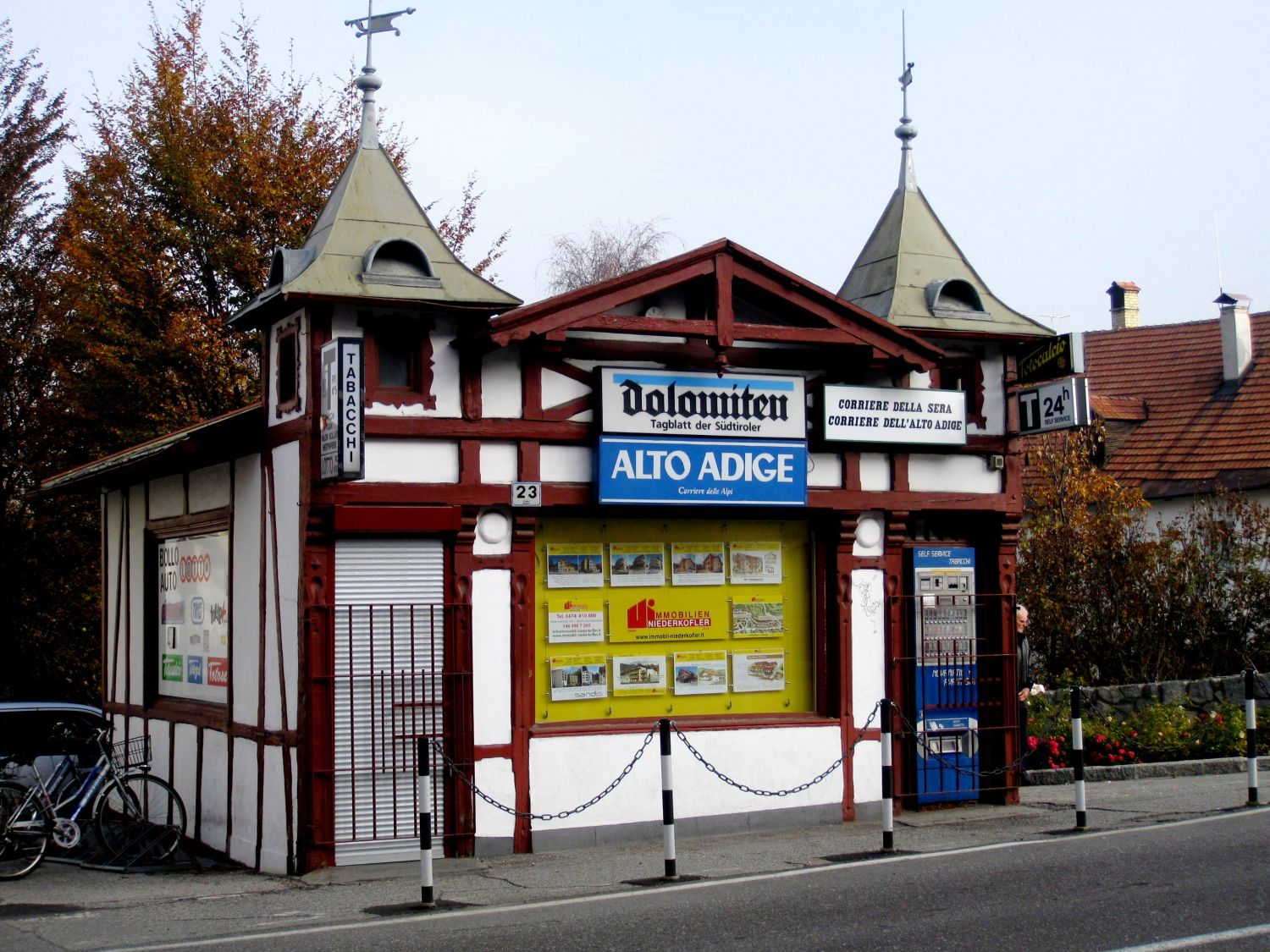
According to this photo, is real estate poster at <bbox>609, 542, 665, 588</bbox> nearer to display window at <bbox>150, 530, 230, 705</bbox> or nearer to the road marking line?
display window at <bbox>150, 530, 230, 705</bbox>

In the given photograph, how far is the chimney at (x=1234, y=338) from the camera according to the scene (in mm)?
32281

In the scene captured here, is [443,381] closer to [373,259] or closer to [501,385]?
[501,385]

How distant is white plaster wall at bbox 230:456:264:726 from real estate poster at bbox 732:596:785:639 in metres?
4.32

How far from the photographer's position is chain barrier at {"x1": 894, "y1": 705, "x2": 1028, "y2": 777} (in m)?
14.5

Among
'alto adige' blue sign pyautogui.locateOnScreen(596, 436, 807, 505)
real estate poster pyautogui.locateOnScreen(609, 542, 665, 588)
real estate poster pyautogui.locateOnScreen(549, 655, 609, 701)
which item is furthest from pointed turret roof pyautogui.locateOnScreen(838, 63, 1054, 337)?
real estate poster pyautogui.locateOnScreen(549, 655, 609, 701)

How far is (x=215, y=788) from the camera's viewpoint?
1394cm

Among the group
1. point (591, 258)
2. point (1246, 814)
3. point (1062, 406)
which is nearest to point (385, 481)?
point (1062, 406)

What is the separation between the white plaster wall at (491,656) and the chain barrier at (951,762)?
3918 mm

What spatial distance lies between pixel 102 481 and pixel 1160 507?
21105 millimetres

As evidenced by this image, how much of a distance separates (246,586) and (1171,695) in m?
12.4

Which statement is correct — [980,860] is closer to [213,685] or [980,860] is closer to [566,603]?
[566,603]

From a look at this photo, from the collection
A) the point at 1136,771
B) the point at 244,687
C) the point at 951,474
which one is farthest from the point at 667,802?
the point at 1136,771

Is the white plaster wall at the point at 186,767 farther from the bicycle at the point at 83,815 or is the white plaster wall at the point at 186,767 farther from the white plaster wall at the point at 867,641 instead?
the white plaster wall at the point at 867,641

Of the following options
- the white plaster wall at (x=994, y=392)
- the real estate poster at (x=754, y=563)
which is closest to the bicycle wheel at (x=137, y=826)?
the real estate poster at (x=754, y=563)
